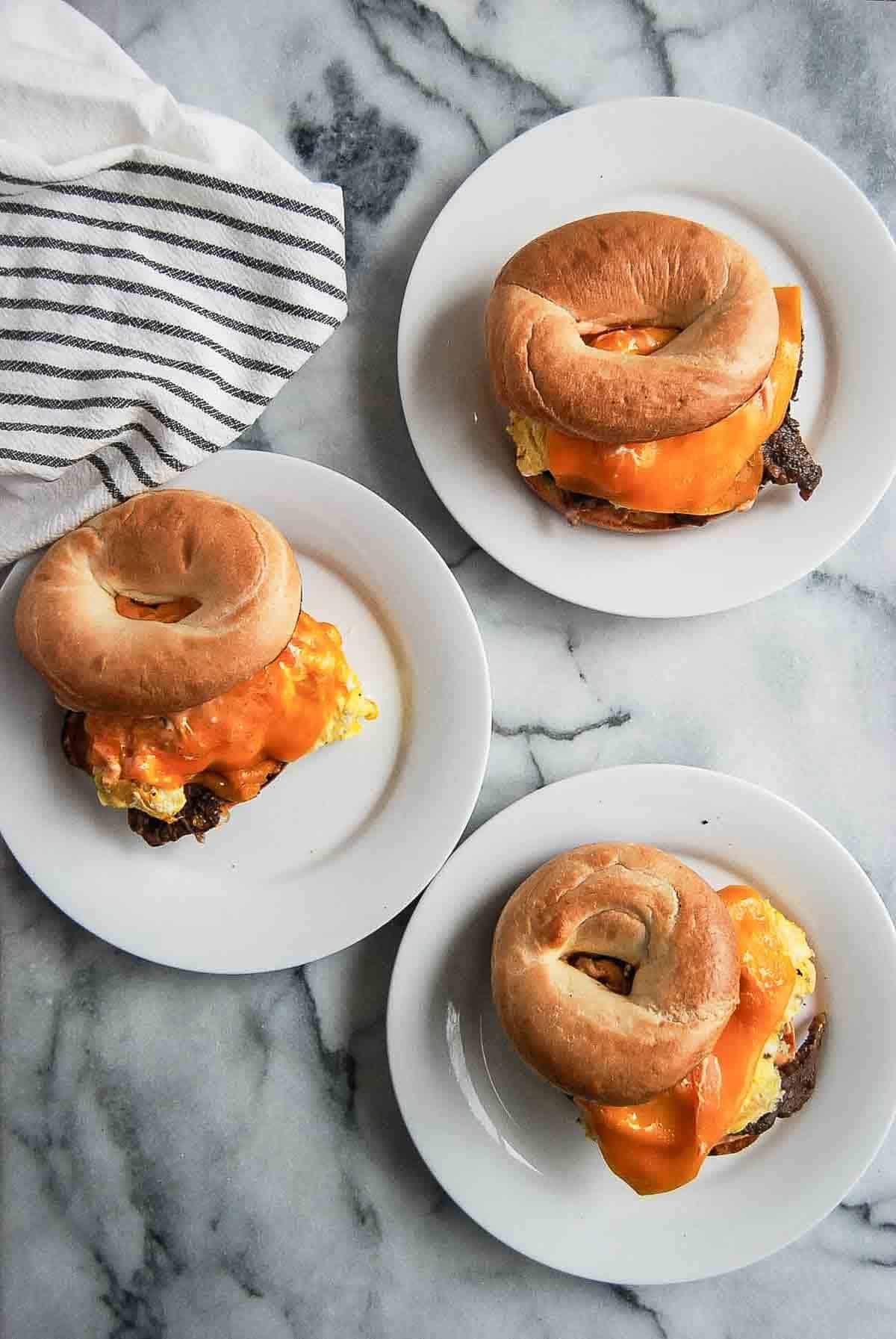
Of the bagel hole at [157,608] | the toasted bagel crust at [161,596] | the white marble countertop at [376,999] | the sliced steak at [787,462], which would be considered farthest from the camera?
the white marble countertop at [376,999]

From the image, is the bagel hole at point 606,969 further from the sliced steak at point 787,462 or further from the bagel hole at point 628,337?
the bagel hole at point 628,337

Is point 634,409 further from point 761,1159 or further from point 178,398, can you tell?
point 761,1159

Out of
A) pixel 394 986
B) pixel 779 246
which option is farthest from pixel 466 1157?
pixel 779 246

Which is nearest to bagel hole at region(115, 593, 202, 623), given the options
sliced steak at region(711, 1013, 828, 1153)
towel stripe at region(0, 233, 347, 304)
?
towel stripe at region(0, 233, 347, 304)

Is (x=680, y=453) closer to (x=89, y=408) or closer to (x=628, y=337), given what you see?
(x=628, y=337)

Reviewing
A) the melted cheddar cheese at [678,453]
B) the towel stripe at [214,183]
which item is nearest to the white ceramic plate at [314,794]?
the melted cheddar cheese at [678,453]

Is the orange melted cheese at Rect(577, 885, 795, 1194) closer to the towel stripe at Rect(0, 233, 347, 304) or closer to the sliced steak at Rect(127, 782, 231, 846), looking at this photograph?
the sliced steak at Rect(127, 782, 231, 846)
